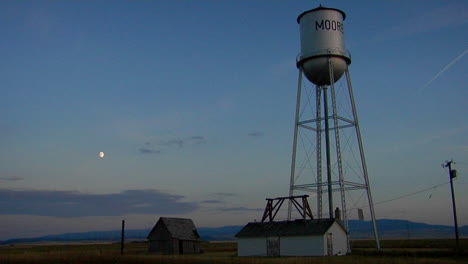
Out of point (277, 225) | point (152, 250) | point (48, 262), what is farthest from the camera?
point (152, 250)

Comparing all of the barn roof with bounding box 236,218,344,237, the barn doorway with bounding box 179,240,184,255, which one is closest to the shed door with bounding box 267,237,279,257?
the barn roof with bounding box 236,218,344,237

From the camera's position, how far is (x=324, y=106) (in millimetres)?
45812

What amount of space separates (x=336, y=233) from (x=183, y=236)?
21.6 metres

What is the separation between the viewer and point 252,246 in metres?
47.8

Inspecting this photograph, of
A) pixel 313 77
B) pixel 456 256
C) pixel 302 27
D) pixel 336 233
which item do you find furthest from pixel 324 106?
pixel 456 256

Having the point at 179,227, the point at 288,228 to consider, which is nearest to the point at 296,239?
the point at 288,228

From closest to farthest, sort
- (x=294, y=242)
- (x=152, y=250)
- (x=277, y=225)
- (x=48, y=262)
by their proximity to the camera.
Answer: (x=48, y=262) → (x=294, y=242) → (x=277, y=225) → (x=152, y=250)

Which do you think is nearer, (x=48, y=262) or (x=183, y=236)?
(x=48, y=262)

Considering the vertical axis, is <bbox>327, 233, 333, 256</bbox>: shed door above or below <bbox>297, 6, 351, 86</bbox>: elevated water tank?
below

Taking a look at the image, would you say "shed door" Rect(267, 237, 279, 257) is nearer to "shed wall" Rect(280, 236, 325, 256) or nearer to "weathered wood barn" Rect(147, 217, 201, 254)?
"shed wall" Rect(280, 236, 325, 256)

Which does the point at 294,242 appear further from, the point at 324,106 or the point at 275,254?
the point at 324,106

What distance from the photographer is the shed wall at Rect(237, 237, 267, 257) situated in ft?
154

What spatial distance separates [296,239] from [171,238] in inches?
737

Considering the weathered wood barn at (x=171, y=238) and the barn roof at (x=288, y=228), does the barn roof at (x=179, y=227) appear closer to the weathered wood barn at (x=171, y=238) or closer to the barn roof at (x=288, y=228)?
the weathered wood barn at (x=171, y=238)
